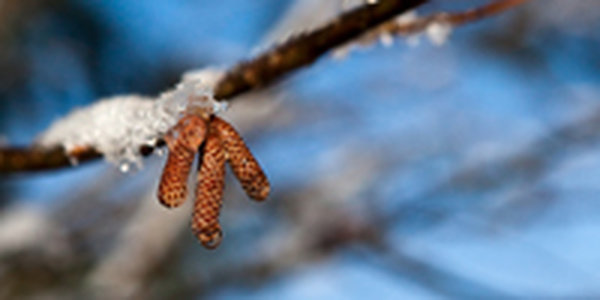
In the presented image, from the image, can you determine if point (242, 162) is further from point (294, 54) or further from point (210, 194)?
point (294, 54)

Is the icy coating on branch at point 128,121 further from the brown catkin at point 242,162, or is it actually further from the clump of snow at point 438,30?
the clump of snow at point 438,30

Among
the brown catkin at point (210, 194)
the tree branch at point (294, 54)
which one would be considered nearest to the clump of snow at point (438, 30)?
the tree branch at point (294, 54)

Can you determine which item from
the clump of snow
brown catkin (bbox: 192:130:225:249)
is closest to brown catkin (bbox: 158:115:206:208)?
brown catkin (bbox: 192:130:225:249)

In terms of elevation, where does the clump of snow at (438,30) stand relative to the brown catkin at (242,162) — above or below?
above

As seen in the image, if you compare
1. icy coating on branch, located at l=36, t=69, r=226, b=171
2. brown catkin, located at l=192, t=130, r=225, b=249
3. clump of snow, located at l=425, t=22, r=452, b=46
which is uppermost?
clump of snow, located at l=425, t=22, r=452, b=46

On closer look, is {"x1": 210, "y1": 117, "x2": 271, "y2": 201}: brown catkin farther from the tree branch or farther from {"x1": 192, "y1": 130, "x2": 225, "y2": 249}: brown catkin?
the tree branch

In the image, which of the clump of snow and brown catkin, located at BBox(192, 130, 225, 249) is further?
the clump of snow
